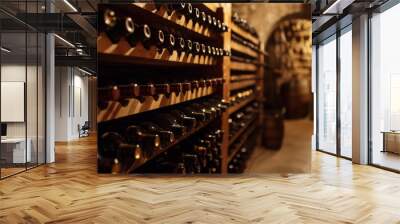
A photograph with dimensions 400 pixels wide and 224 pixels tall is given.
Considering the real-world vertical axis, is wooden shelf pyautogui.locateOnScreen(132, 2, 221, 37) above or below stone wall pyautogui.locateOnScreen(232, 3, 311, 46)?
below

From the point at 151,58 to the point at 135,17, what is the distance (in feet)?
0.66

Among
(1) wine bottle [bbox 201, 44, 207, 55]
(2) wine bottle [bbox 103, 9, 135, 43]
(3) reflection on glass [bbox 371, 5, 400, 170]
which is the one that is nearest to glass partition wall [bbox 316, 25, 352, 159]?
(3) reflection on glass [bbox 371, 5, 400, 170]

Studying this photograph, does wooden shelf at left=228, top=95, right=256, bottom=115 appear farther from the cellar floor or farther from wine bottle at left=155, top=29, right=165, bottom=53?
wine bottle at left=155, top=29, right=165, bottom=53

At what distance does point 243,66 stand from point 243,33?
0.89 ft

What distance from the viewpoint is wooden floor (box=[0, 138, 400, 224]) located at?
2.87 meters

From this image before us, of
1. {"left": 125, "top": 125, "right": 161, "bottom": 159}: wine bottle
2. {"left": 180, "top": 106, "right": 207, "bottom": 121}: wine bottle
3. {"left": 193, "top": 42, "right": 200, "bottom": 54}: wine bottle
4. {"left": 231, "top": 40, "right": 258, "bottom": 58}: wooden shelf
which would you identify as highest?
{"left": 231, "top": 40, "right": 258, "bottom": 58}: wooden shelf

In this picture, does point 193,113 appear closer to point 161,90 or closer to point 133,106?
point 161,90

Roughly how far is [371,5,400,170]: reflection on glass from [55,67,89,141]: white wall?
921 centimetres

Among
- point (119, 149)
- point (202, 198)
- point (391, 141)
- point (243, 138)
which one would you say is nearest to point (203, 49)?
point (119, 149)

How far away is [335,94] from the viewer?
302 inches

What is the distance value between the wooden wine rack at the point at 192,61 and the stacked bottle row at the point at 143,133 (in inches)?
2.2

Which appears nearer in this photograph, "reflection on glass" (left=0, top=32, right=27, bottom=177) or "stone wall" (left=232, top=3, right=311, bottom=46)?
"stone wall" (left=232, top=3, right=311, bottom=46)

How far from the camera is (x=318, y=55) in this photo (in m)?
8.59

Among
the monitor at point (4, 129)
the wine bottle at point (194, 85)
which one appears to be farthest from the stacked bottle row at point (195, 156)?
the monitor at point (4, 129)
